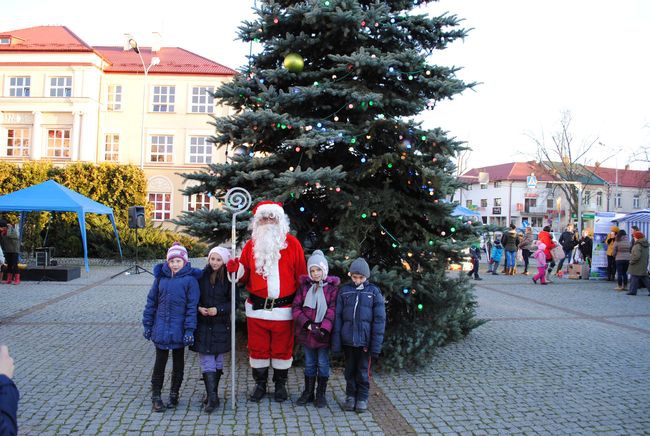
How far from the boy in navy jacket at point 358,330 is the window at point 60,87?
36.4 meters

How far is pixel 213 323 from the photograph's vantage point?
4902 mm

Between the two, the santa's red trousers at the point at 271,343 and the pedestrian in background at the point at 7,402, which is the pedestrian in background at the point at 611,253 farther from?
the pedestrian in background at the point at 7,402

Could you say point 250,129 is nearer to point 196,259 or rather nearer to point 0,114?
point 196,259

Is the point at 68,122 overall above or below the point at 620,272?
above

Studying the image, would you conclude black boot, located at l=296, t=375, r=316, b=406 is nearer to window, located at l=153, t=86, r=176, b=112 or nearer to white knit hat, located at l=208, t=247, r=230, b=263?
white knit hat, located at l=208, t=247, r=230, b=263

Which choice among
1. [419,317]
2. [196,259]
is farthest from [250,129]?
[196,259]

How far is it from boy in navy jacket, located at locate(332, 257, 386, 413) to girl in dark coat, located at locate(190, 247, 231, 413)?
1.03 m

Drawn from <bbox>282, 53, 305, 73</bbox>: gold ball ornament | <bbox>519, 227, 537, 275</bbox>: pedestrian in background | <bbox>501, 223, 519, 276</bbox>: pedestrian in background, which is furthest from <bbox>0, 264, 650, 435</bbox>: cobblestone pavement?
<bbox>519, 227, 537, 275</bbox>: pedestrian in background

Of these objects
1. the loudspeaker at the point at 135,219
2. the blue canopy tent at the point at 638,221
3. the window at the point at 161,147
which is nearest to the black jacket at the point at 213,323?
the loudspeaker at the point at 135,219

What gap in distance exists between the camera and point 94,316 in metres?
9.54

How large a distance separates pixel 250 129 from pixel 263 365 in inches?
114

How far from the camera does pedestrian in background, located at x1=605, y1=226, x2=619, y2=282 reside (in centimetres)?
1712

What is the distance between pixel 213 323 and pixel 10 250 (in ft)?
38.5

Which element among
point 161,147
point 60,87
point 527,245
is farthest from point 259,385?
point 60,87
